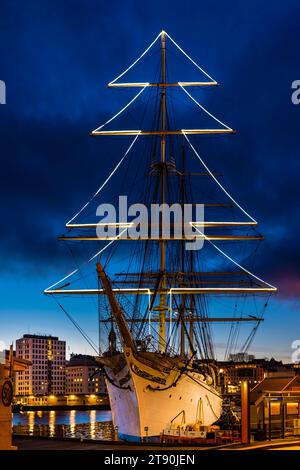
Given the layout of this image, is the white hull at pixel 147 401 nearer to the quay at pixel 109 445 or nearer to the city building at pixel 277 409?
the city building at pixel 277 409

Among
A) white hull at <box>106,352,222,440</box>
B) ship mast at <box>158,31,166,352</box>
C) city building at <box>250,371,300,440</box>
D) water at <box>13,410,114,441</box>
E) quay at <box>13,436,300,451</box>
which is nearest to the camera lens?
quay at <box>13,436,300,451</box>

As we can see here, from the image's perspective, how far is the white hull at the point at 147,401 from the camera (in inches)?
1378

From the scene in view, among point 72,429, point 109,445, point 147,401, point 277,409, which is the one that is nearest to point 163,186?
point 147,401

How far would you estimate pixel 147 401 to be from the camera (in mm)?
A: 35281

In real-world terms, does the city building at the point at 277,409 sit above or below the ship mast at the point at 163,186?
below

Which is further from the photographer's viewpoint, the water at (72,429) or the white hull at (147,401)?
the water at (72,429)

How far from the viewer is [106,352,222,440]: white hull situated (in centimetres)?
3500

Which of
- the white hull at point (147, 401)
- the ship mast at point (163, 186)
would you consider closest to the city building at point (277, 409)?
the white hull at point (147, 401)

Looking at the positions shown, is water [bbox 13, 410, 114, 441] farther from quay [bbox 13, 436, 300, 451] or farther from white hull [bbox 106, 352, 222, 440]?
quay [bbox 13, 436, 300, 451]

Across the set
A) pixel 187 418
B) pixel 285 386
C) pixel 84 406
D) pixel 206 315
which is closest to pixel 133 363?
pixel 187 418

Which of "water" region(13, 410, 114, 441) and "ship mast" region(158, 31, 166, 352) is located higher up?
"ship mast" region(158, 31, 166, 352)

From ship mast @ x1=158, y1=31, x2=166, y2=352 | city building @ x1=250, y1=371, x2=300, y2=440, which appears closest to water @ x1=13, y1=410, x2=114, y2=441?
ship mast @ x1=158, y1=31, x2=166, y2=352
